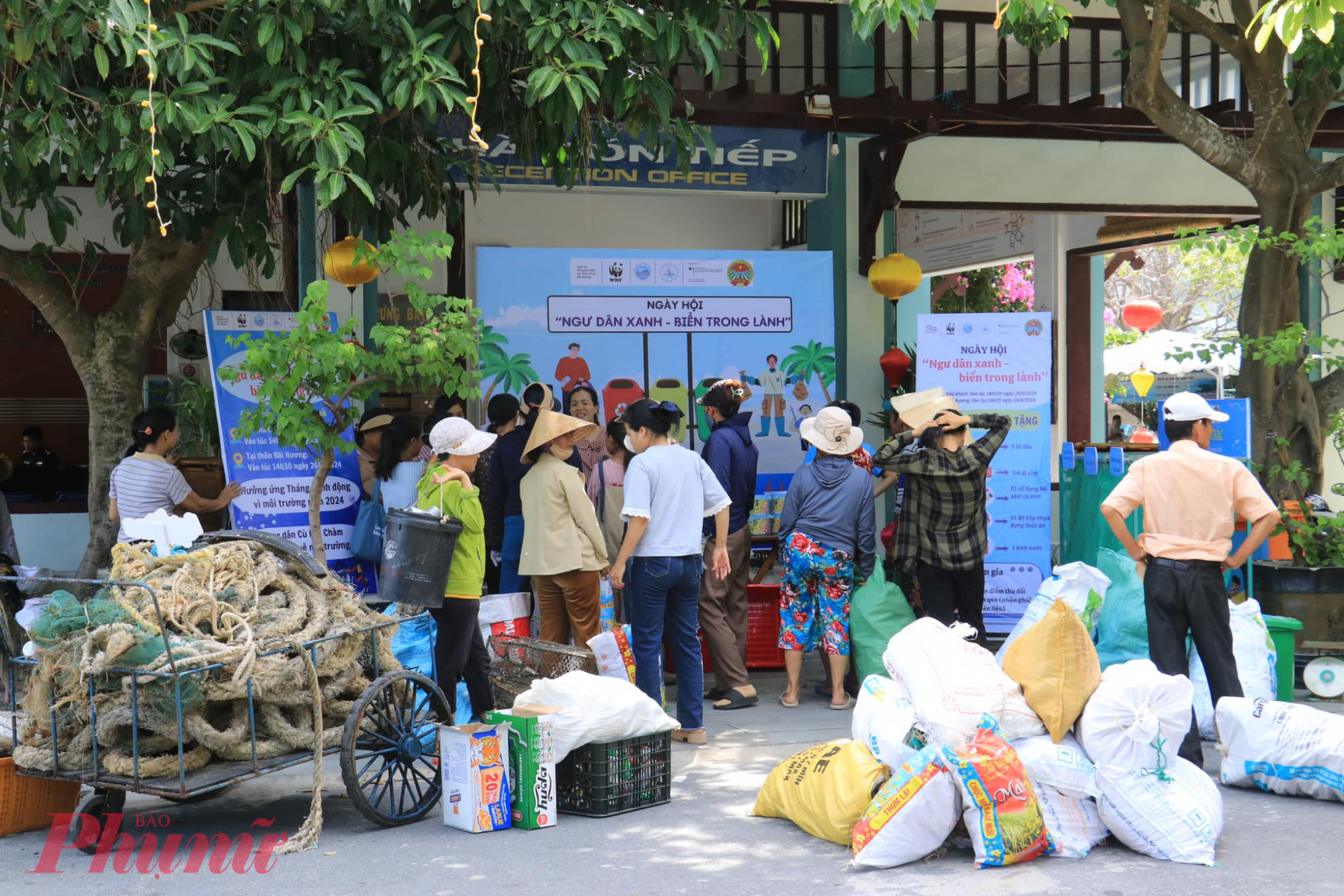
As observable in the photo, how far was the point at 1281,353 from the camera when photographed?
8219 millimetres

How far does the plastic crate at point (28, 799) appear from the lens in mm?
5383

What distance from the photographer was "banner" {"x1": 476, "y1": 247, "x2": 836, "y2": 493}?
9.27 metres

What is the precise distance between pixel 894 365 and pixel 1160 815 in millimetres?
5611

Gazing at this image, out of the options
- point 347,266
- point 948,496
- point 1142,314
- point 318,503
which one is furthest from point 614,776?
point 1142,314

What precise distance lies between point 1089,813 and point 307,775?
3542 millimetres

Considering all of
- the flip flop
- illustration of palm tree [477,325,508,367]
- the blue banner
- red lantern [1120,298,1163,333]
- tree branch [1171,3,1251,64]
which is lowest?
the flip flop

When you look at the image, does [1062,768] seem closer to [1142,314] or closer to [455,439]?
[455,439]

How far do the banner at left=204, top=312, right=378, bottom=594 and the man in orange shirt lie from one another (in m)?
4.31

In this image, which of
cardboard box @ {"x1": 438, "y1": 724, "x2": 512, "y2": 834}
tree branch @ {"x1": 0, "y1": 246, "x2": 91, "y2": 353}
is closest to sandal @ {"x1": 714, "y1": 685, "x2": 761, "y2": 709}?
cardboard box @ {"x1": 438, "y1": 724, "x2": 512, "y2": 834}

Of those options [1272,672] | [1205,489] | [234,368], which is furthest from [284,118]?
[1272,672]

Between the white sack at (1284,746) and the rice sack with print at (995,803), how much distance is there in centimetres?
147

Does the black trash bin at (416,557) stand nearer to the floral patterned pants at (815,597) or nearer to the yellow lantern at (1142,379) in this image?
the floral patterned pants at (815,597)

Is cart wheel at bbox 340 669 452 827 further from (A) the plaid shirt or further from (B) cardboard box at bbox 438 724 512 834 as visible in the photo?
(A) the plaid shirt

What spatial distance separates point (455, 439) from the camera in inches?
247
